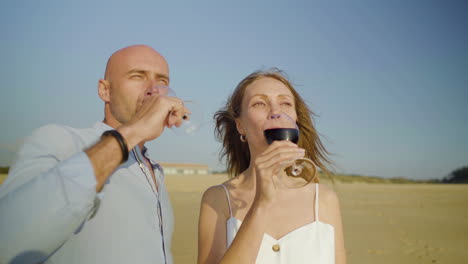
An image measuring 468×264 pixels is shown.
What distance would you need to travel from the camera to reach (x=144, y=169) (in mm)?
2373

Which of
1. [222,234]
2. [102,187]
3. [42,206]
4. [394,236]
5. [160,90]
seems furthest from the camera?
[394,236]

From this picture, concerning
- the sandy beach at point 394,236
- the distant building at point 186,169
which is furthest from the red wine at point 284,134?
the distant building at point 186,169

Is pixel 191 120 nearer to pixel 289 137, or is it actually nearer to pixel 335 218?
pixel 289 137

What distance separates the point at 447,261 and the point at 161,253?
354 inches

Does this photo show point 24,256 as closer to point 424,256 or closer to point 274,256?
point 274,256

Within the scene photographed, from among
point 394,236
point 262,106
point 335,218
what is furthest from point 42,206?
point 394,236

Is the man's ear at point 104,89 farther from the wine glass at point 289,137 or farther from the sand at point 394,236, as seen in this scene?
the sand at point 394,236

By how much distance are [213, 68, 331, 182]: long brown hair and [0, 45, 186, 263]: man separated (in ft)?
3.77

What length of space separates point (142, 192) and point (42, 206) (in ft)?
3.04

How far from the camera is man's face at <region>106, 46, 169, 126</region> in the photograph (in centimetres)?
241

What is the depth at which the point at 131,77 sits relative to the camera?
252cm

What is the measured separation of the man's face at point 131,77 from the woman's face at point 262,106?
3.04 feet

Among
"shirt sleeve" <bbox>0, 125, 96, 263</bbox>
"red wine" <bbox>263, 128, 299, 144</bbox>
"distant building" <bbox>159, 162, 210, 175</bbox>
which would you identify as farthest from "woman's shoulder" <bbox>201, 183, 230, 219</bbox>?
"distant building" <bbox>159, 162, 210, 175</bbox>

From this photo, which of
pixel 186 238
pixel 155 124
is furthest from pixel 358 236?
pixel 155 124
